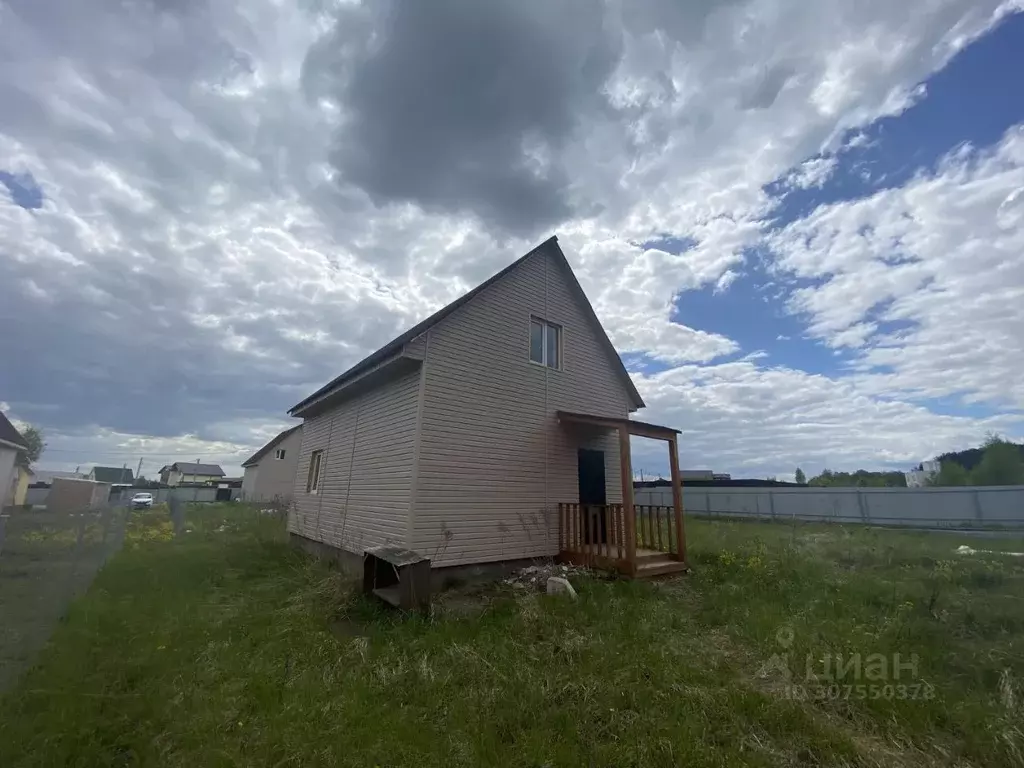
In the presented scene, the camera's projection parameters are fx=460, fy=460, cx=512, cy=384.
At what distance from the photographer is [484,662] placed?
4812 mm

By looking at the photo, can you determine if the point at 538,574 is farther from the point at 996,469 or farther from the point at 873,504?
the point at 996,469

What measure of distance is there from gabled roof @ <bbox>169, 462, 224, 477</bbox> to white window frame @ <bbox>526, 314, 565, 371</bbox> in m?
79.7

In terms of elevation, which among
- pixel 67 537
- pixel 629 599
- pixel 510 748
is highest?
pixel 67 537

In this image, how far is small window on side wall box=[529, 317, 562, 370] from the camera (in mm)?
10273

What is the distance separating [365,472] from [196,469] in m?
80.1

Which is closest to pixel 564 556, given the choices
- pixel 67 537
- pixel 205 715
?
pixel 205 715

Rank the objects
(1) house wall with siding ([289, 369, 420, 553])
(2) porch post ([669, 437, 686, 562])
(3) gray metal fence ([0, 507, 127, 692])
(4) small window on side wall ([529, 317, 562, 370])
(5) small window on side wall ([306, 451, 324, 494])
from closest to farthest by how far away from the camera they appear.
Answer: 1. (3) gray metal fence ([0, 507, 127, 692])
2. (1) house wall with siding ([289, 369, 420, 553])
3. (2) porch post ([669, 437, 686, 562])
4. (4) small window on side wall ([529, 317, 562, 370])
5. (5) small window on side wall ([306, 451, 324, 494])

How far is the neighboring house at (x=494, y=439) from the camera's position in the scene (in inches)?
317

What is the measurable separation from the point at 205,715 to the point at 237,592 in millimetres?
4583

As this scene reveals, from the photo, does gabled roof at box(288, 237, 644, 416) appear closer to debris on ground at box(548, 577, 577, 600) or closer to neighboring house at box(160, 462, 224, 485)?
debris on ground at box(548, 577, 577, 600)

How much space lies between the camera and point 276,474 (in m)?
35.7

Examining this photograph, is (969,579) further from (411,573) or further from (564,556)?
(411,573)

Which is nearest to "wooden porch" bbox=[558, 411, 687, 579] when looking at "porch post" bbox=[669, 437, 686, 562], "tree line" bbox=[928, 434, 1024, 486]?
"porch post" bbox=[669, 437, 686, 562]

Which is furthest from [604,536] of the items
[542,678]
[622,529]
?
[542,678]
